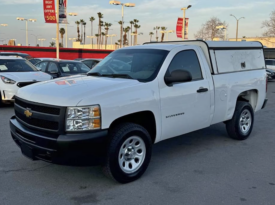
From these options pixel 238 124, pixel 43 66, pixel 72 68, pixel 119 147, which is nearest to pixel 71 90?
pixel 119 147

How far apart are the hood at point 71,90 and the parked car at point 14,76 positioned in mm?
5270

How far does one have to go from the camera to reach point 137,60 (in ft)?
16.6

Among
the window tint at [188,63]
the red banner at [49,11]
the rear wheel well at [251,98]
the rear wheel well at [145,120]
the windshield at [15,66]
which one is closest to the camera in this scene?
the rear wheel well at [145,120]

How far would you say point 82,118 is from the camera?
3.63 m

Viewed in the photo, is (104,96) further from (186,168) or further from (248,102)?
(248,102)

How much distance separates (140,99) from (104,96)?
56cm

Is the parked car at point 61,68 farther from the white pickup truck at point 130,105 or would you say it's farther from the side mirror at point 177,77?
the side mirror at point 177,77

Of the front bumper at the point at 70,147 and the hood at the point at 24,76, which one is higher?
the hood at the point at 24,76

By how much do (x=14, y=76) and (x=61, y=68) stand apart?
2.73m

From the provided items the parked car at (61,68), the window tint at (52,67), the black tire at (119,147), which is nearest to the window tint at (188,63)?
the black tire at (119,147)

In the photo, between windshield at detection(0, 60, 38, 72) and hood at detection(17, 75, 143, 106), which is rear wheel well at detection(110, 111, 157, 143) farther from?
windshield at detection(0, 60, 38, 72)

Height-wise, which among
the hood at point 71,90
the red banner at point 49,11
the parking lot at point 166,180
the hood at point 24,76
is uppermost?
the red banner at point 49,11

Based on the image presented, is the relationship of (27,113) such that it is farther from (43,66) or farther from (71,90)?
(43,66)

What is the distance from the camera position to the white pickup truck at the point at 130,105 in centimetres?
366
